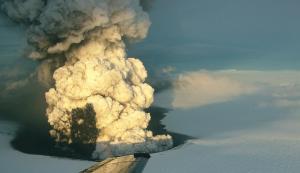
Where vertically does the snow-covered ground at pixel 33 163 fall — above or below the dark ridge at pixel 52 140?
below

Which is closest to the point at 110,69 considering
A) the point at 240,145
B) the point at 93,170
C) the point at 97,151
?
the point at 97,151

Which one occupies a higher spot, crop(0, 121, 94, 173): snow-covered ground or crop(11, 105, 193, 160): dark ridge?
crop(11, 105, 193, 160): dark ridge

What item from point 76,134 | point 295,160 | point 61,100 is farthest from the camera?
point 76,134

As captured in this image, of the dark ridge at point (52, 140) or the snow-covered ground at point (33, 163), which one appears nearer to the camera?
the snow-covered ground at point (33, 163)

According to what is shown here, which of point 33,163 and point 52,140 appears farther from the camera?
point 52,140

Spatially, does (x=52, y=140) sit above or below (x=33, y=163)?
above

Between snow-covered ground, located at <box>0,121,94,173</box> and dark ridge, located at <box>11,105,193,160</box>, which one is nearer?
snow-covered ground, located at <box>0,121,94,173</box>

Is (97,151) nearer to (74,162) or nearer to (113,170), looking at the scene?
(74,162)

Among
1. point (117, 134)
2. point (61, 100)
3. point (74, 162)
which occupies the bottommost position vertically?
point (74, 162)
